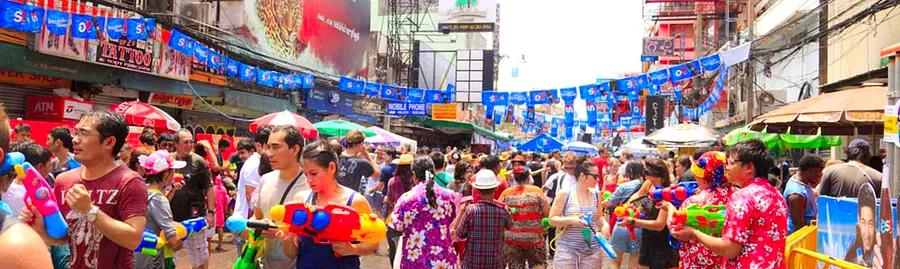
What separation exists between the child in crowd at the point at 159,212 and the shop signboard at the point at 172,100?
12.2 meters

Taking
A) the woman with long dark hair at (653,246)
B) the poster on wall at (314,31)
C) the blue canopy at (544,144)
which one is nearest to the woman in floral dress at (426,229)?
the woman with long dark hair at (653,246)

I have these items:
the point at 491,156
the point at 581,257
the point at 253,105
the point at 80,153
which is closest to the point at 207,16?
the point at 253,105

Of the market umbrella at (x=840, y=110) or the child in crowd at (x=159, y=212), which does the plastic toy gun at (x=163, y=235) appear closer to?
the child in crowd at (x=159, y=212)

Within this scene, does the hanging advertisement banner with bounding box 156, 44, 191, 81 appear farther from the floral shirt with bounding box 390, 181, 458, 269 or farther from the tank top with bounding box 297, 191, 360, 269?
the tank top with bounding box 297, 191, 360, 269

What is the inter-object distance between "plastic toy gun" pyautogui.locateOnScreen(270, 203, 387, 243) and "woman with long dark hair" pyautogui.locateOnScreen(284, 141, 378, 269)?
0.22m

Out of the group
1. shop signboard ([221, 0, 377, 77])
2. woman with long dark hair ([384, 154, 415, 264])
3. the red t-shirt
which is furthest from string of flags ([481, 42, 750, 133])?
the red t-shirt

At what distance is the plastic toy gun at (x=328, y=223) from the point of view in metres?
3.65

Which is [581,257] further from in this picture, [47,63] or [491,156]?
[47,63]

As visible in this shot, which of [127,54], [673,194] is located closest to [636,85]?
[127,54]

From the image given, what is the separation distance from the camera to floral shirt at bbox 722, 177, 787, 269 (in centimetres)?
408

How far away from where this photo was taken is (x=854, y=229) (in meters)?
5.95

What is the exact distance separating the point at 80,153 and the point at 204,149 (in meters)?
6.01

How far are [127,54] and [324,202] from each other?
12401 mm

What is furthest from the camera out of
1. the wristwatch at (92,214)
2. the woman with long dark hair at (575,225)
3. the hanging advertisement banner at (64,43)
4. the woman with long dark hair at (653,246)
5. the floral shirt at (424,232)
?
the hanging advertisement banner at (64,43)
